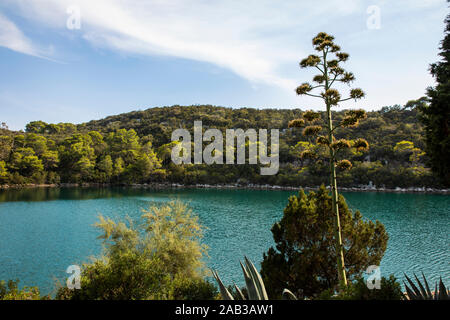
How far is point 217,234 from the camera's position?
22.0m

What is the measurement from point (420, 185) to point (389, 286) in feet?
177

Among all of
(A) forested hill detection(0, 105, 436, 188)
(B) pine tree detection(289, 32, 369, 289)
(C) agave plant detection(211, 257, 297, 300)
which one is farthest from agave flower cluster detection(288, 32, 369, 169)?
(A) forested hill detection(0, 105, 436, 188)

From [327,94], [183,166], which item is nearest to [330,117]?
A: [327,94]

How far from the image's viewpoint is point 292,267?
30.0ft

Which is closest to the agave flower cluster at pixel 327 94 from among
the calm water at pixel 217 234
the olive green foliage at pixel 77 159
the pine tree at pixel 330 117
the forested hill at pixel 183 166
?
the pine tree at pixel 330 117

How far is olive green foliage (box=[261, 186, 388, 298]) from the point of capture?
9047 mm

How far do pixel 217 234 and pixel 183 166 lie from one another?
46.5 meters

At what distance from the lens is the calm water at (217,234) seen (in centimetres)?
1512

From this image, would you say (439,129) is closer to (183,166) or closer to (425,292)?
(425,292)

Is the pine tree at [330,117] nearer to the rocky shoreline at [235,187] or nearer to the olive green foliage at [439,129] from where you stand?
the olive green foliage at [439,129]

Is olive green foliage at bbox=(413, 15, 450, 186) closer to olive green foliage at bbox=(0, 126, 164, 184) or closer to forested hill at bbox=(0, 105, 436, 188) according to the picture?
forested hill at bbox=(0, 105, 436, 188)

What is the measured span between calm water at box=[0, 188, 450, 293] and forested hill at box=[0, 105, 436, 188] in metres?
16.8
